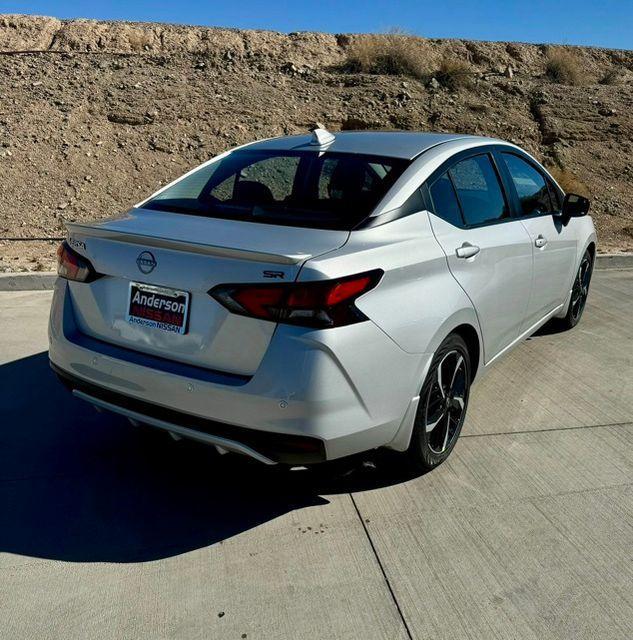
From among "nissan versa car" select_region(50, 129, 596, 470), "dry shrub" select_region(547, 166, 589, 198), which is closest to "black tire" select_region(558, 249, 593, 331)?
"nissan versa car" select_region(50, 129, 596, 470)

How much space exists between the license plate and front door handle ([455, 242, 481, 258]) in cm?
142

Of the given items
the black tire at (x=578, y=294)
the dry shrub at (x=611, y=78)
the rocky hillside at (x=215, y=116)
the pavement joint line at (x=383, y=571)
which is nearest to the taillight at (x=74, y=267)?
the pavement joint line at (x=383, y=571)

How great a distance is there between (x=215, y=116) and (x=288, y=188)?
1227cm

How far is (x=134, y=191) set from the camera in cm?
1253

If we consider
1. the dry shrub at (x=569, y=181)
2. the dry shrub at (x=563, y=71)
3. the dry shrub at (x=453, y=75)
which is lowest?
the dry shrub at (x=569, y=181)

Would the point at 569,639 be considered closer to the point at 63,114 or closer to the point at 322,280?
the point at 322,280

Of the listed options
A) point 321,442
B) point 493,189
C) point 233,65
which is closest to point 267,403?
point 321,442

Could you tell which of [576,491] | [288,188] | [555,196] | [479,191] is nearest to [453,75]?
[555,196]

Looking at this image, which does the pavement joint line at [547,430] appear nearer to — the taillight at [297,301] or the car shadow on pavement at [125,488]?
the car shadow on pavement at [125,488]

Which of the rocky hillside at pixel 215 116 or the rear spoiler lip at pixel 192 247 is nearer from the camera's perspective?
the rear spoiler lip at pixel 192 247

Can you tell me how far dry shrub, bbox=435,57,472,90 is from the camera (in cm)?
1831

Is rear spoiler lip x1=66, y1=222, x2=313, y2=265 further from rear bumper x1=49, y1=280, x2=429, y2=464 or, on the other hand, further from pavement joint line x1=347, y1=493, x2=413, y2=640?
pavement joint line x1=347, y1=493, x2=413, y2=640

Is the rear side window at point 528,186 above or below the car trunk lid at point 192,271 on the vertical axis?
above

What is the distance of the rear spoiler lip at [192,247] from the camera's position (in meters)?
2.63
